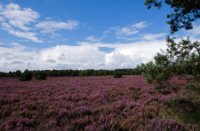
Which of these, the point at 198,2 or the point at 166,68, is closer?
the point at 198,2

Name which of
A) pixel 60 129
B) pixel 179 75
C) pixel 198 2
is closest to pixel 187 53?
pixel 179 75

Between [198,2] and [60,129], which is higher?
[198,2]

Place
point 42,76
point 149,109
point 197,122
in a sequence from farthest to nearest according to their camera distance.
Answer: point 42,76 < point 149,109 < point 197,122

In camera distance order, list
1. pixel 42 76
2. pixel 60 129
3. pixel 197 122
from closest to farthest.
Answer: pixel 60 129 → pixel 197 122 → pixel 42 76

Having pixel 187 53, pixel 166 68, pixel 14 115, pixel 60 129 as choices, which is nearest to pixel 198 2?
pixel 187 53

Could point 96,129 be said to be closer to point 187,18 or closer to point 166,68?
point 166,68

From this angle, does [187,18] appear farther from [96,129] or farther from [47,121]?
[47,121]

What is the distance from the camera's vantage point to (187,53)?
1041cm

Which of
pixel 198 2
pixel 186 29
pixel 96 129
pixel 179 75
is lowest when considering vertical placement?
pixel 96 129

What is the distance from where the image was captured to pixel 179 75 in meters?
10.6

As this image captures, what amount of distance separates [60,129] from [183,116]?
192 inches

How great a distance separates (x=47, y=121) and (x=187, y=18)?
23.6 ft

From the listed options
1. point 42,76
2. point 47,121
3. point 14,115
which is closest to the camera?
point 47,121

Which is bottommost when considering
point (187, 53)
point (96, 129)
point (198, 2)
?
point (96, 129)
